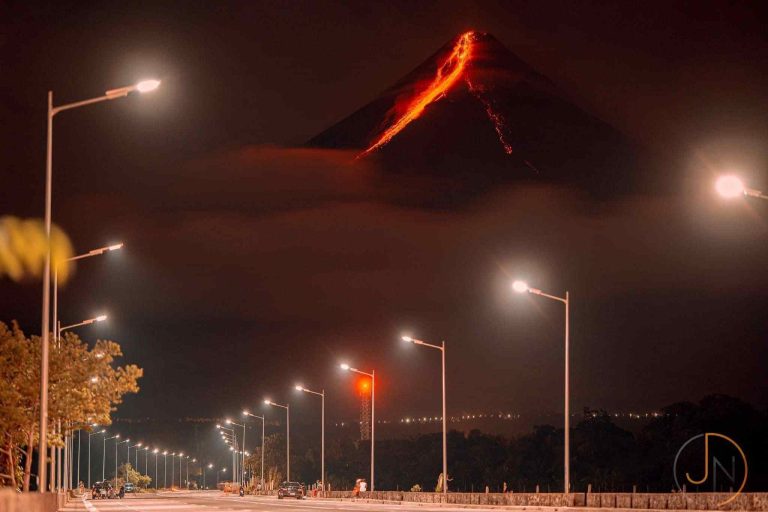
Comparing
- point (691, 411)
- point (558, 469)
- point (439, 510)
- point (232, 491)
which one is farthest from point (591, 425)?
point (439, 510)

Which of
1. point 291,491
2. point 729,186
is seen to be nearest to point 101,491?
point 291,491

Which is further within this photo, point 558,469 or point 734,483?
point 558,469

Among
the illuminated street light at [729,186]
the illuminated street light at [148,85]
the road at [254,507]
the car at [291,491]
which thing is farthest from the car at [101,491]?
the illuminated street light at [729,186]

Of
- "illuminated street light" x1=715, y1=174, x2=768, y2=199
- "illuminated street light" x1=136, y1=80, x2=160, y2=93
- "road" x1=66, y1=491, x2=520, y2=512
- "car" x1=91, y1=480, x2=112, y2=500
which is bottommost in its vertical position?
"car" x1=91, y1=480, x2=112, y2=500

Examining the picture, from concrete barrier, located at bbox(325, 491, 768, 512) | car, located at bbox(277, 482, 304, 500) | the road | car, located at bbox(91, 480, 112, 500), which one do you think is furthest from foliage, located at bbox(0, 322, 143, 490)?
car, located at bbox(91, 480, 112, 500)

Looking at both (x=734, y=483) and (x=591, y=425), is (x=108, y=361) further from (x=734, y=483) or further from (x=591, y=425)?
(x=591, y=425)

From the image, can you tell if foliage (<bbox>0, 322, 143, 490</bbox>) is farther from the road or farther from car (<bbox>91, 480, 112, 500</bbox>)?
car (<bbox>91, 480, 112, 500</bbox>)

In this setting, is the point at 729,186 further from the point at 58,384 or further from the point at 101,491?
the point at 101,491

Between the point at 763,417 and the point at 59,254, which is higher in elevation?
the point at 59,254

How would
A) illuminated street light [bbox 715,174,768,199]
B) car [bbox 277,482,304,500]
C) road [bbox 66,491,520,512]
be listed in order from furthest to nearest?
car [bbox 277,482,304,500], road [bbox 66,491,520,512], illuminated street light [bbox 715,174,768,199]
